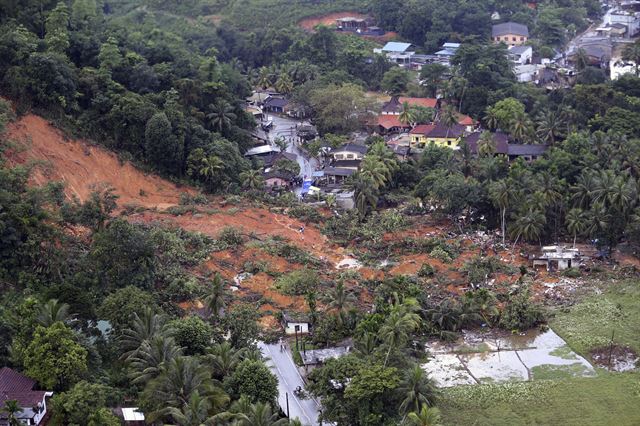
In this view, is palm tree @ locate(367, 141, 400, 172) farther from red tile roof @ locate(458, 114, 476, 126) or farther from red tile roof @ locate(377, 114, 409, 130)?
red tile roof @ locate(458, 114, 476, 126)

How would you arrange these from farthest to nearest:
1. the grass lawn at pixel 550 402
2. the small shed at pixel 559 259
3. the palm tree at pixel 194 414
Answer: the small shed at pixel 559 259 < the grass lawn at pixel 550 402 < the palm tree at pixel 194 414

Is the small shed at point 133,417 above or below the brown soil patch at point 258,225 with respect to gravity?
above

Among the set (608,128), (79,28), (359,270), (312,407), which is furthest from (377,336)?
(79,28)

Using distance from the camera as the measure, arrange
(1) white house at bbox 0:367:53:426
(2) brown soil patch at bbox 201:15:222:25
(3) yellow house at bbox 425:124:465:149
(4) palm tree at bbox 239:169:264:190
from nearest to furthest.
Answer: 1. (1) white house at bbox 0:367:53:426
2. (4) palm tree at bbox 239:169:264:190
3. (3) yellow house at bbox 425:124:465:149
4. (2) brown soil patch at bbox 201:15:222:25

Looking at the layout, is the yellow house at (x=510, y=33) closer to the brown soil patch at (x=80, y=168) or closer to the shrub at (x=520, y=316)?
the brown soil patch at (x=80, y=168)

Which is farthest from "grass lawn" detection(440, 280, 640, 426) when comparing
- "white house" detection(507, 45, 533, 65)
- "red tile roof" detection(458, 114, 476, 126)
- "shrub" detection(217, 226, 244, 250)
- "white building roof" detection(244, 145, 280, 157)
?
"white house" detection(507, 45, 533, 65)

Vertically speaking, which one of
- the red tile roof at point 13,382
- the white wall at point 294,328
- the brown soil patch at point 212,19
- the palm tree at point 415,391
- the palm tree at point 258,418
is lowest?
the white wall at point 294,328

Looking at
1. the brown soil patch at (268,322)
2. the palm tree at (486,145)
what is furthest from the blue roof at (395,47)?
the brown soil patch at (268,322)
